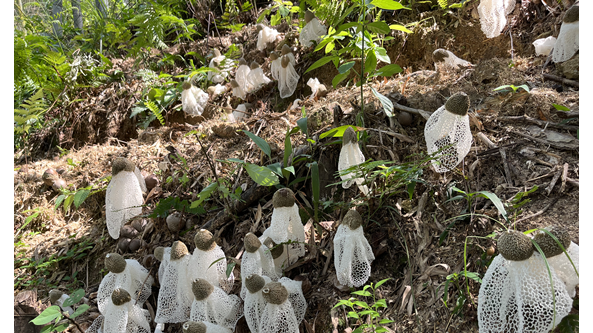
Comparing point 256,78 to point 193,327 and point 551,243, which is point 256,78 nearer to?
point 193,327

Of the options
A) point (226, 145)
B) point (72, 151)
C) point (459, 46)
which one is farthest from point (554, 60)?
point (72, 151)

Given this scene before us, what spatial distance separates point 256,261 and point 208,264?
0.24m

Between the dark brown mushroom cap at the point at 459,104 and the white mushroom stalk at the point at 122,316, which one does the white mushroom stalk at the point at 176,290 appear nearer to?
the white mushroom stalk at the point at 122,316

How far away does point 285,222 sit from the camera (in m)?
1.83

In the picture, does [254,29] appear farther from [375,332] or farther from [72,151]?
[375,332]

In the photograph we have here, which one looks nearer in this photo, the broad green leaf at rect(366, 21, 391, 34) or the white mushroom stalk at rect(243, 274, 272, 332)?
the white mushroom stalk at rect(243, 274, 272, 332)

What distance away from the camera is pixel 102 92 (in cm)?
421

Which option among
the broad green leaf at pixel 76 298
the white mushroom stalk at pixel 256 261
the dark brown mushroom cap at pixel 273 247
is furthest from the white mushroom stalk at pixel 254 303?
the broad green leaf at pixel 76 298

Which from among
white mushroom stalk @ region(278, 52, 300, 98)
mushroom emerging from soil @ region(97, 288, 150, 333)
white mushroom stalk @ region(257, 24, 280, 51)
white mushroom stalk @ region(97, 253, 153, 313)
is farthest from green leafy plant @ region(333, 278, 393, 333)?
white mushroom stalk @ region(257, 24, 280, 51)

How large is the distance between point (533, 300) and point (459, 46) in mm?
2393

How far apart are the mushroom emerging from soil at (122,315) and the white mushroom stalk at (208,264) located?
323 millimetres

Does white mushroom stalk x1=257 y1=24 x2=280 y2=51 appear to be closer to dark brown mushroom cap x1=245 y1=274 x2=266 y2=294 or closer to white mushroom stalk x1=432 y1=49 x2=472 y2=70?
white mushroom stalk x1=432 y1=49 x2=472 y2=70

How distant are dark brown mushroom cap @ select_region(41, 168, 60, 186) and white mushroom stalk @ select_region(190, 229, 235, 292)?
2020 millimetres

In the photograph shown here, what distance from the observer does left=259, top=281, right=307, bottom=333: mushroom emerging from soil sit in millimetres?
1557
